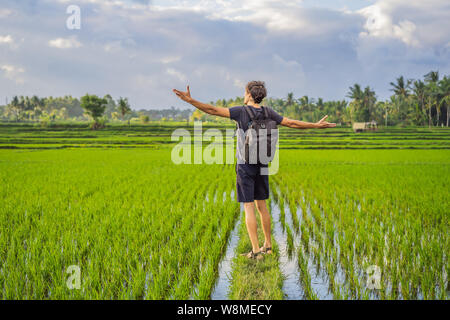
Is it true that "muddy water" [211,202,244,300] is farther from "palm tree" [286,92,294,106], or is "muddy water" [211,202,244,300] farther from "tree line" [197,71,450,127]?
"palm tree" [286,92,294,106]

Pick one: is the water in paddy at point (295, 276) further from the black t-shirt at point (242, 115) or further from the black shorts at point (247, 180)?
the black t-shirt at point (242, 115)

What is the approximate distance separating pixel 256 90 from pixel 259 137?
0.34 meters

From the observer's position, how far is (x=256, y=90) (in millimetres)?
2494

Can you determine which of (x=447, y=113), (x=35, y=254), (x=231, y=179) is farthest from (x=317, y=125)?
(x=447, y=113)

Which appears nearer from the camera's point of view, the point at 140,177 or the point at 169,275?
the point at 169,275

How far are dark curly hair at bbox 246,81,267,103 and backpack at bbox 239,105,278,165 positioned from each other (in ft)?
0.26

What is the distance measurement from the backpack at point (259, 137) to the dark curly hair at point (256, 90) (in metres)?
0.08

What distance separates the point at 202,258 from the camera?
2.81 metres

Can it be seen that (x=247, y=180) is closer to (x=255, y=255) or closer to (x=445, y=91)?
(x=255, y=255)

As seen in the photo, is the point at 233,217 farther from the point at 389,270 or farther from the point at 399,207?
the point at 399,207

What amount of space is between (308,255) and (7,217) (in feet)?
11.6

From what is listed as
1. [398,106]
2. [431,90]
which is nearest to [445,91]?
[431,90]

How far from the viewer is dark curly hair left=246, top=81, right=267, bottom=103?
2.49 m

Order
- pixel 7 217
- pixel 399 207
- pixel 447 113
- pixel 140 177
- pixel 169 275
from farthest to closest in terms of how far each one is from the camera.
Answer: pixel 447 113 < pixel 140 177 < pixel 399 207 < pixel 7 217 < pixel 169 275
